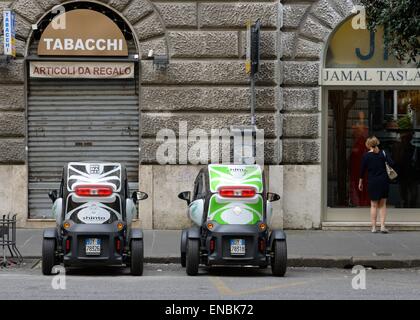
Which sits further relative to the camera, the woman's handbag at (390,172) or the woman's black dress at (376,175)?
the woman's handbag at (390,172)

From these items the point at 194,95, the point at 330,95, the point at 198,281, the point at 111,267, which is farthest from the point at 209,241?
the point at 330,95

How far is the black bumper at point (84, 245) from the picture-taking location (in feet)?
39.0

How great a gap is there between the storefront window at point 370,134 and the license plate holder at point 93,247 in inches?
273

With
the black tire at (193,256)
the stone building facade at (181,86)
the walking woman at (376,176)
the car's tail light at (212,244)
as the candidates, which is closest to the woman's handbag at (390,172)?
the walking woman at (376,176)

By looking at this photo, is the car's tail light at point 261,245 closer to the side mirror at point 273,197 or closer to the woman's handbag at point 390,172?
the side mirror at point 273,197

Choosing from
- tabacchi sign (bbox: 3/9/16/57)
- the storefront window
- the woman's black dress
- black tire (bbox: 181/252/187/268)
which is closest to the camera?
black tire (bbox: 181/252/187/268)

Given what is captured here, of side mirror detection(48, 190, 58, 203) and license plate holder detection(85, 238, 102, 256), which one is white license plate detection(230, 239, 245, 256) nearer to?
license plate holder detection(85, 238, 102, 256)

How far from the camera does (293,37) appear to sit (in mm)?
17062

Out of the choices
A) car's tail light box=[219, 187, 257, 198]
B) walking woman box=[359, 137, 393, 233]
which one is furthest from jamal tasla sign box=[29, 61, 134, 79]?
car's tail light box=[219, 187, 257, 198]

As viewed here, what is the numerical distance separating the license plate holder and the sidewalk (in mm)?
Result: 2096

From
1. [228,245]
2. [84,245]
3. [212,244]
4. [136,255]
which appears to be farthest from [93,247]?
[228,245]

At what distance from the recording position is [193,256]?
1210cm

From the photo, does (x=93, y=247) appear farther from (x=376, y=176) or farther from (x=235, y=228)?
(x=376, y=176)

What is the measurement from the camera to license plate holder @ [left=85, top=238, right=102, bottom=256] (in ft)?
39.1
